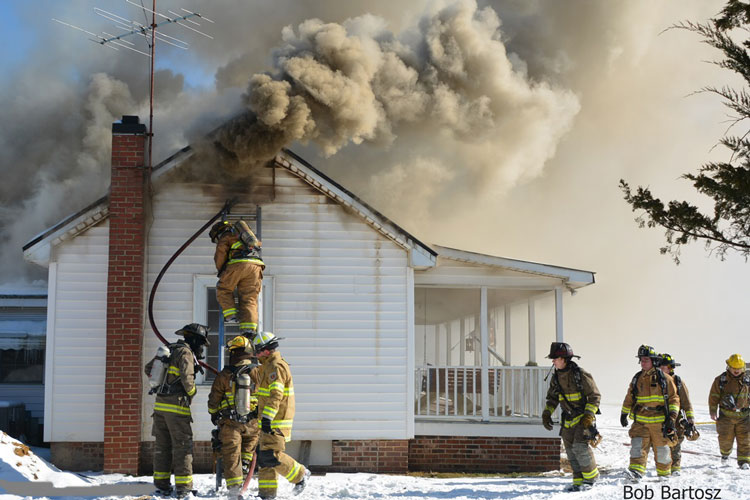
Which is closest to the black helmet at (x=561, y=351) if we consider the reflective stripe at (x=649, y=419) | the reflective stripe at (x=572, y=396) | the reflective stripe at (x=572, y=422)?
the reflective stripe at (x=572, y=396)

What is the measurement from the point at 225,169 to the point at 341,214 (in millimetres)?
1872

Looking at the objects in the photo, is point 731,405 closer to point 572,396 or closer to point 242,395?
point 572,396

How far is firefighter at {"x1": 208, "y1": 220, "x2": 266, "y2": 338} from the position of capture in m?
10.1

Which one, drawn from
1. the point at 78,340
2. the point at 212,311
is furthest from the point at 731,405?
the point at 78,340

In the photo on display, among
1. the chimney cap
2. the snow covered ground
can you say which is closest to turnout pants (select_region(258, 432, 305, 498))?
the snow covered ground

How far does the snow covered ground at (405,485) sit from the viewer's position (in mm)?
8945

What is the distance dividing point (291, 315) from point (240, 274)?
2.37 m

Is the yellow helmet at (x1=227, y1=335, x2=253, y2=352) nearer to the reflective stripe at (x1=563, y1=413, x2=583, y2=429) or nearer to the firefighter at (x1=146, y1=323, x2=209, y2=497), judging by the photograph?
the firefighter at (x1=146, y1=323, x2=209, y2=497)

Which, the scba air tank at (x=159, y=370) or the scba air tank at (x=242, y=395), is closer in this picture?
the scba air tank at (x=242, y=395)

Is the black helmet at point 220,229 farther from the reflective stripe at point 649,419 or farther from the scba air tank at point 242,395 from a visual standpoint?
the reflective stripe at point 649,419

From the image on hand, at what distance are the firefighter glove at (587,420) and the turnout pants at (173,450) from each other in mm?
4351

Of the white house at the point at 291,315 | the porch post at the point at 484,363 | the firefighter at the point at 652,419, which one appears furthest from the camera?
the porch post at the point at 484,363

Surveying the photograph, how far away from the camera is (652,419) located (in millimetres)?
10086

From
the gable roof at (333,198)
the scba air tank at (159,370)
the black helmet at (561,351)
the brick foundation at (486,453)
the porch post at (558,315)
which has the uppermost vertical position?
the gable roof at (333,198)
